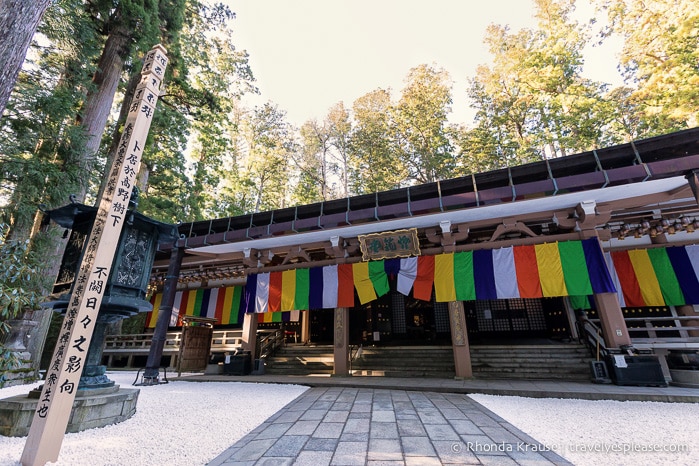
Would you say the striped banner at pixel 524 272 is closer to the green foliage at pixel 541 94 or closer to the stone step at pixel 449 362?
the stone step at pixel 449 362

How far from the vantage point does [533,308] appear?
40.9 ft

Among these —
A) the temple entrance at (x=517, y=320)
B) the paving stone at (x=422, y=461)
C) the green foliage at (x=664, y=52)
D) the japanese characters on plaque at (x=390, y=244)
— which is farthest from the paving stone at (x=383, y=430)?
the green foliage at (x=664, y=52)

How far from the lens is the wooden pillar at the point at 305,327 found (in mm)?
14648

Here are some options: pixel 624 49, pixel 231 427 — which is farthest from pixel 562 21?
pixel 231 427

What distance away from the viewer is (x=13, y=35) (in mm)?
3471

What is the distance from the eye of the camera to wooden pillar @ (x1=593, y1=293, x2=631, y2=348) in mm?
6912

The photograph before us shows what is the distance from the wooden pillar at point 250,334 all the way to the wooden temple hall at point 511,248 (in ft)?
0.17

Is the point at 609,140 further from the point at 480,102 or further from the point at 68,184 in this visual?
the point at 68,184

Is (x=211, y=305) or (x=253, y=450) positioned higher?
(x=211, y=305)

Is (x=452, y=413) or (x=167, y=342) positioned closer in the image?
(x=452, y=413)

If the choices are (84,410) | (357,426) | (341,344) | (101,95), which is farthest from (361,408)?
(101,95)

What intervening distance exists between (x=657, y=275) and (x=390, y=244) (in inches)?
322

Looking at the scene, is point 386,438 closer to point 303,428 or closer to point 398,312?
point 303,428

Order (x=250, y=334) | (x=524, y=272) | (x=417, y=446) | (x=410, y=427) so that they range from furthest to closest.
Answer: (x=250, y=334) → (x=524, y=272) → (x=410, y=427) → (x=417, y=446)
